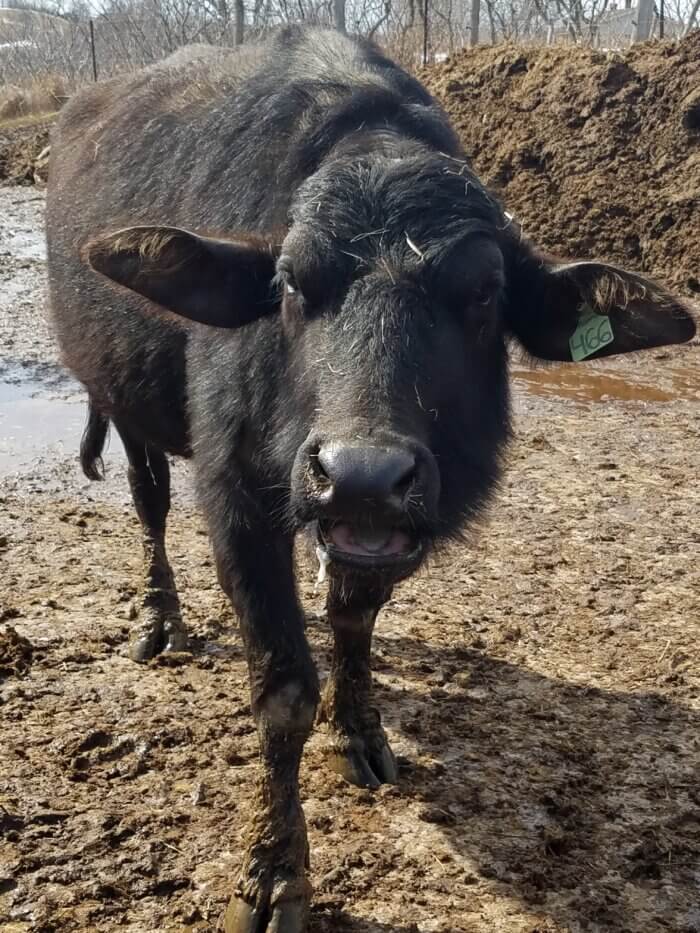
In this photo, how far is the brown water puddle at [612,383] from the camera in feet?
24.2

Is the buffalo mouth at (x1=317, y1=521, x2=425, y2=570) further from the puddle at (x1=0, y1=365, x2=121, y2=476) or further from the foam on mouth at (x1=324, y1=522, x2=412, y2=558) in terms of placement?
the puddle at (x1=0, y1=365, x2=121, y2=476)

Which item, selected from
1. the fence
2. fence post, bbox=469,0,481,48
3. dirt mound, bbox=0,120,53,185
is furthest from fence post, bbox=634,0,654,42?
dirt mound, bbox=0,120,53,185

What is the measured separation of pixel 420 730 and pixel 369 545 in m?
1.47

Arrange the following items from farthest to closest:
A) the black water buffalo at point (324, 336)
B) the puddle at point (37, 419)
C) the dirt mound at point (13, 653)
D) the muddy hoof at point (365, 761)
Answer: the puddle at point (37, 419), the dirt mound at point (13, 653), the muddy hoof at point (365, 761), the black water buffalo at point (324, 336)

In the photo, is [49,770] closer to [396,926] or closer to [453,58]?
[396,926]

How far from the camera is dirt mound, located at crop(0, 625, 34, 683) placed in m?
3.78

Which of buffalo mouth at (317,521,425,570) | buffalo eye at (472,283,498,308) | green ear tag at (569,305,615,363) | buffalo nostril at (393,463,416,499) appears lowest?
buffalo mouth at (317,521,425,570)

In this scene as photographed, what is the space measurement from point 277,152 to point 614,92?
32.2 feet

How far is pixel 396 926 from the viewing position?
264 cm

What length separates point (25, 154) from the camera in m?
18.4

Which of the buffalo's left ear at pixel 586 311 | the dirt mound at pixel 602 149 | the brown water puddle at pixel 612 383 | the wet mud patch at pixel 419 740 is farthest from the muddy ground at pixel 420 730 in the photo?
the dirt mound at pixel 602 149

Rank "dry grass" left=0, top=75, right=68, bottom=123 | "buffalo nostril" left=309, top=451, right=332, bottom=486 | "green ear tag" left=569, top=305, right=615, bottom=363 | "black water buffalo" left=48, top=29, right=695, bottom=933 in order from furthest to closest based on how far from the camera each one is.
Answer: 1. "dry grass" left=0, top=75, right=68, bottom=123
2. "green ear tag" left=569, top=305, right=615, bottom=363
3. "black water buffalo" left=48, top=29, right=695, bottom=933
4. "buffalo nostril" left=309, top=451, right=332, bottom=486

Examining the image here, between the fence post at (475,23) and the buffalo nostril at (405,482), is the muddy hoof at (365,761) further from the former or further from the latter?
the fence post at (475,23)

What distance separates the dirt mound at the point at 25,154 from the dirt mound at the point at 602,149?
777 centimetres
